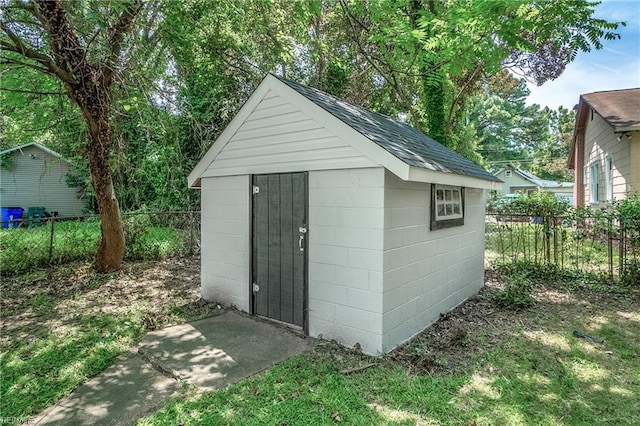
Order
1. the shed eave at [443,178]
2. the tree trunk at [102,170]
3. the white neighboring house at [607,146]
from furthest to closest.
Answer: the white neighboring house at [607,146] → the tree trunk at [102,170] → the shed eave at [443,178]

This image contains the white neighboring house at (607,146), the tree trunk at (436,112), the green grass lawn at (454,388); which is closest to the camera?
the green grass lawn at (454,388)

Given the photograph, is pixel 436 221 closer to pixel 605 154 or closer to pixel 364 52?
pixel 364 52

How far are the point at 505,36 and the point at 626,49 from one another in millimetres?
5033

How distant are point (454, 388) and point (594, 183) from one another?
1275cm

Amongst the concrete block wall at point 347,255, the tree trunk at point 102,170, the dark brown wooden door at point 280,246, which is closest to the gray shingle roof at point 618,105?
the concrete block wall at point 347,255

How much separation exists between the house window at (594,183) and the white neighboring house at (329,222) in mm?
9207

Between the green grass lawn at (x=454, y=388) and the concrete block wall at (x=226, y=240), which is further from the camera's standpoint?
the concrete block wall at (x=226, y=240)

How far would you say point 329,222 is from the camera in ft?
13.5

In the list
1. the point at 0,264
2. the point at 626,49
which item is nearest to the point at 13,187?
the point at 0,264

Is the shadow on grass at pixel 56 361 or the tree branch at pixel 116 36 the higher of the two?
the tree branch at pixel 116 36

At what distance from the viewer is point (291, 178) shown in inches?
176

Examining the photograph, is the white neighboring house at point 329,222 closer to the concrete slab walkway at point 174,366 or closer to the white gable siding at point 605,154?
the concrete slab walkway at point 174,366

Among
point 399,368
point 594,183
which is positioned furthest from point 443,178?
point 594,183

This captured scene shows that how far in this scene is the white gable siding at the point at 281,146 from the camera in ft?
13.2
